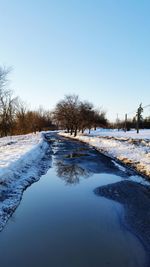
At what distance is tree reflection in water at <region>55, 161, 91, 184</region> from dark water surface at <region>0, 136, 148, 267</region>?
7.62ft

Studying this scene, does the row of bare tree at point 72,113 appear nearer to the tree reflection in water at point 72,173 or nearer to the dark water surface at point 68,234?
the tree reflection in water at point 72,173

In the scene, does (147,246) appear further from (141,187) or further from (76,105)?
(76,105)

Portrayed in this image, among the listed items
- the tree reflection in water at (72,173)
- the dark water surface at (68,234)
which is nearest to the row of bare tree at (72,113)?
the tree reflection in water at (72,173)

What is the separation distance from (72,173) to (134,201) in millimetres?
6181

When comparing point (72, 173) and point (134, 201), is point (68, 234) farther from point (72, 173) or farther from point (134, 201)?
point (72, 173)

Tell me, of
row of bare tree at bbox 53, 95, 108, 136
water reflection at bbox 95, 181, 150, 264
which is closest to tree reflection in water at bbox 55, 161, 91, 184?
water reflection at bbox 95, 181, 150, 264

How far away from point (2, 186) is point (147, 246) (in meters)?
6.05

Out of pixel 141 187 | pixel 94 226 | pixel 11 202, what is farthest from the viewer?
pixel 141 187

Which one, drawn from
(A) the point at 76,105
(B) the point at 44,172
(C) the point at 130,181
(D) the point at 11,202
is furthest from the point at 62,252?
(A) the point at 76,105

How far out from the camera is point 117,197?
9.81 meters

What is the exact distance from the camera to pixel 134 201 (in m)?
9.25

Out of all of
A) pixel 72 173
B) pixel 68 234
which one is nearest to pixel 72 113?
pixel 72 173

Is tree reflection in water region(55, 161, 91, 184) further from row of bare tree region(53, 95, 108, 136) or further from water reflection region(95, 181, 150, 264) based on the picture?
row of bare tree region(53, 95, 108, 136)

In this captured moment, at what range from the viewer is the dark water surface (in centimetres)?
511
